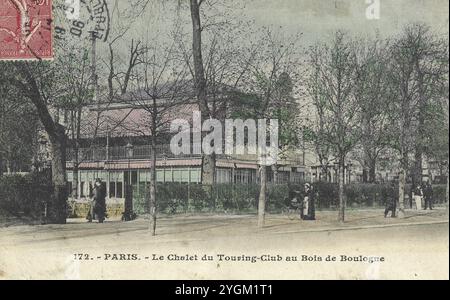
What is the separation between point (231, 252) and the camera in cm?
755

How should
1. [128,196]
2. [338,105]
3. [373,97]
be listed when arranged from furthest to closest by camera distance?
[128,196] < [338,105] < [373,97]

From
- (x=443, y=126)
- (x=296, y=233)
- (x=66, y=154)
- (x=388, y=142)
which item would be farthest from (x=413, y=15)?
(x=66, y=154)

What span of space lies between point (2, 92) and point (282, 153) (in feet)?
12.6

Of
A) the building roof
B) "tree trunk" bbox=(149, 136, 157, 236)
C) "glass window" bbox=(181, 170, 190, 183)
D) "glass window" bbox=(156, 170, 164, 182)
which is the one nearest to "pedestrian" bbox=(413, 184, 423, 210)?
the building roof

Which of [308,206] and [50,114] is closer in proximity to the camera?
[50,114]

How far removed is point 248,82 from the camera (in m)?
8.98

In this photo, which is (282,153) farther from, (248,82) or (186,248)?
(186,248)

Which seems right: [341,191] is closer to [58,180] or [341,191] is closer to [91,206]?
[91,206]

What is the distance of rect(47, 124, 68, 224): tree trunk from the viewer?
9266 millimetres

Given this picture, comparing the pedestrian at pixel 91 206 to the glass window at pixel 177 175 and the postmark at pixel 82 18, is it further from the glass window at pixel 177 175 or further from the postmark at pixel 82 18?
the postmark at pixel 82 18

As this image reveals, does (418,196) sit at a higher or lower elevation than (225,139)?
lower

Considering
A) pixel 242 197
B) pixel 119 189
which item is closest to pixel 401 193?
pixel 242 197

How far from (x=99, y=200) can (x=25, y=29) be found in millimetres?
3009

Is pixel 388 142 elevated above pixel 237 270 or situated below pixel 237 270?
above
